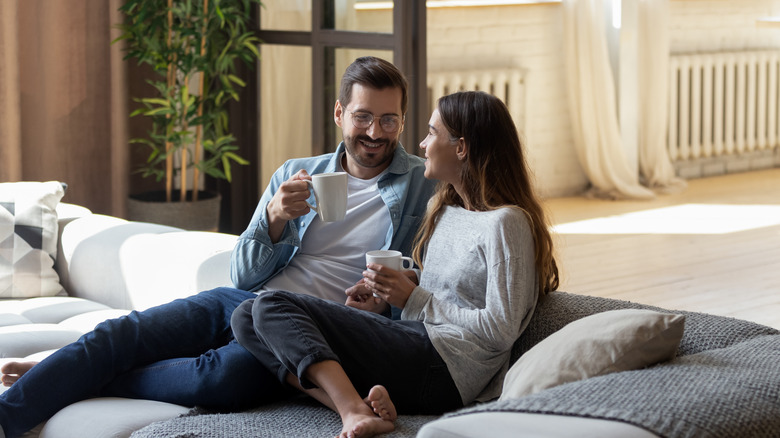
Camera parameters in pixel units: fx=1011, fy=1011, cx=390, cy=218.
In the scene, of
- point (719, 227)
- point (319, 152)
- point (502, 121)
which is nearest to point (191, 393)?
point (502, 121)

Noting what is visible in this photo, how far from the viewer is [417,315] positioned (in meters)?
2.00

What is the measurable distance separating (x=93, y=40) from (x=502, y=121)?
2.77 metres

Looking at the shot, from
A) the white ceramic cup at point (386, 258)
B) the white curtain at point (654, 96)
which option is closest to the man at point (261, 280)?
the white ceramic cup at point (386, 258)

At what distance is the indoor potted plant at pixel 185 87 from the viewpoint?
163 inches

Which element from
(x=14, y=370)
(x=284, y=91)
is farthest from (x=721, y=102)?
(x=14, y=370)

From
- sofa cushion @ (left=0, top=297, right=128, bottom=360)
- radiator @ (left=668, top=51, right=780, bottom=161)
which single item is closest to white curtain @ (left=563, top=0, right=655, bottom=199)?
radiator @ (left=668, top=51, right=780, bottom=161)

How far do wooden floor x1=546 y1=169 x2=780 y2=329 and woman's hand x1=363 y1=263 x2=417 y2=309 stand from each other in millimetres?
1682

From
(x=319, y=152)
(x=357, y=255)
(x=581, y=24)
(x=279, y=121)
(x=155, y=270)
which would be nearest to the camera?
(x=357, y=255)

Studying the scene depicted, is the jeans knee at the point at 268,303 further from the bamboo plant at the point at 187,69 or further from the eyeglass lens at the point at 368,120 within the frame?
the bamboo plant at the point at 187,69

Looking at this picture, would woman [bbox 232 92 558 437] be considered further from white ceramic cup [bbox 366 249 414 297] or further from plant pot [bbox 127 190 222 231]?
plant pot [bbox 127 190 222 231]

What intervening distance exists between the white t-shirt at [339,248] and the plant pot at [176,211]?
2.08 metres

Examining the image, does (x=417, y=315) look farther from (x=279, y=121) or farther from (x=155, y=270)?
(x=279, y=121)

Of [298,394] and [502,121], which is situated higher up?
[502,121]

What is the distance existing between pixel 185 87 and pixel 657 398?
3148 mm
